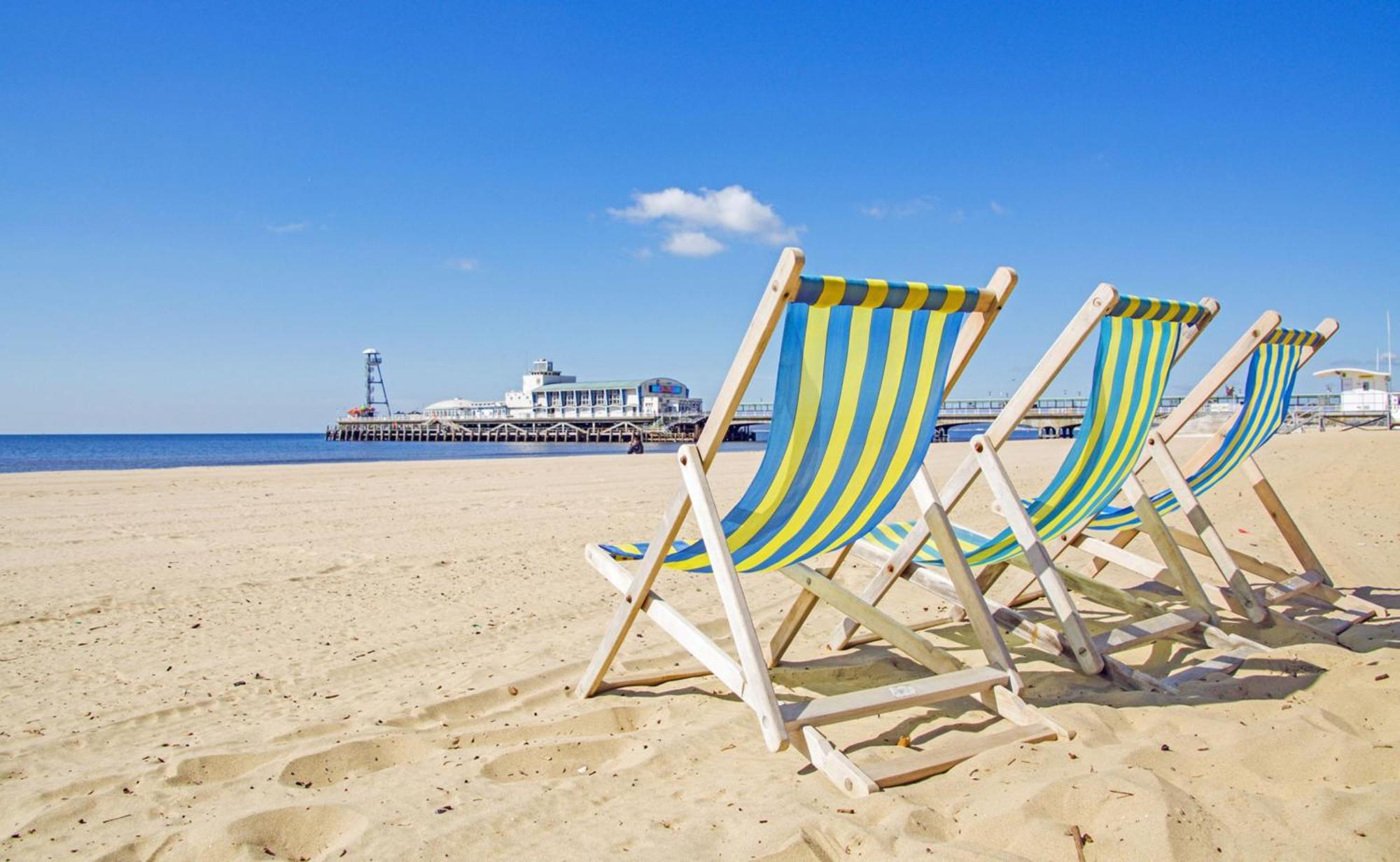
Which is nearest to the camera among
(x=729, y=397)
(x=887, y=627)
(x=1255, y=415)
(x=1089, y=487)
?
(x=729, y=397)

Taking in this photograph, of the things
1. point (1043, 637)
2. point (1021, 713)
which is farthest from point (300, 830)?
point (1043, 637)

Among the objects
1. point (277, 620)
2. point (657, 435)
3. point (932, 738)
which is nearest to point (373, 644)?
point (277, 620)

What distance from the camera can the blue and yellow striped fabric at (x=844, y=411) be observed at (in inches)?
81.2

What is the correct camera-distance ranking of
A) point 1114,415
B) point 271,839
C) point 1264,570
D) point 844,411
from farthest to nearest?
point 1264,570, point 1114,415, point 844,411, point 271,839

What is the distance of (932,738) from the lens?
2.30m

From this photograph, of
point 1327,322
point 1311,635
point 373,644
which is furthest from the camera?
point 1327,322

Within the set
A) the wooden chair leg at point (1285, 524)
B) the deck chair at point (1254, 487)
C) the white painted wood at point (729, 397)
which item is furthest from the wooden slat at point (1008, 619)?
the wooden chair leg at point (1285, 524)

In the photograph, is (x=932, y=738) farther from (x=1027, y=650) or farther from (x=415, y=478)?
(x=415, y=478)

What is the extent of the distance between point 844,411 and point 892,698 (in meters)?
0.72

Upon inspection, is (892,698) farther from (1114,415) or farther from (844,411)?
(1114,415)

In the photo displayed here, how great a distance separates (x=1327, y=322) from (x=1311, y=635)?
1458 millimetres

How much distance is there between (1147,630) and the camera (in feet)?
9.49

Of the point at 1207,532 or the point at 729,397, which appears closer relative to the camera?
the point at 729,397

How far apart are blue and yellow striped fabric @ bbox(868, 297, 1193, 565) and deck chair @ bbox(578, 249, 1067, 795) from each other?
48 centimetres
